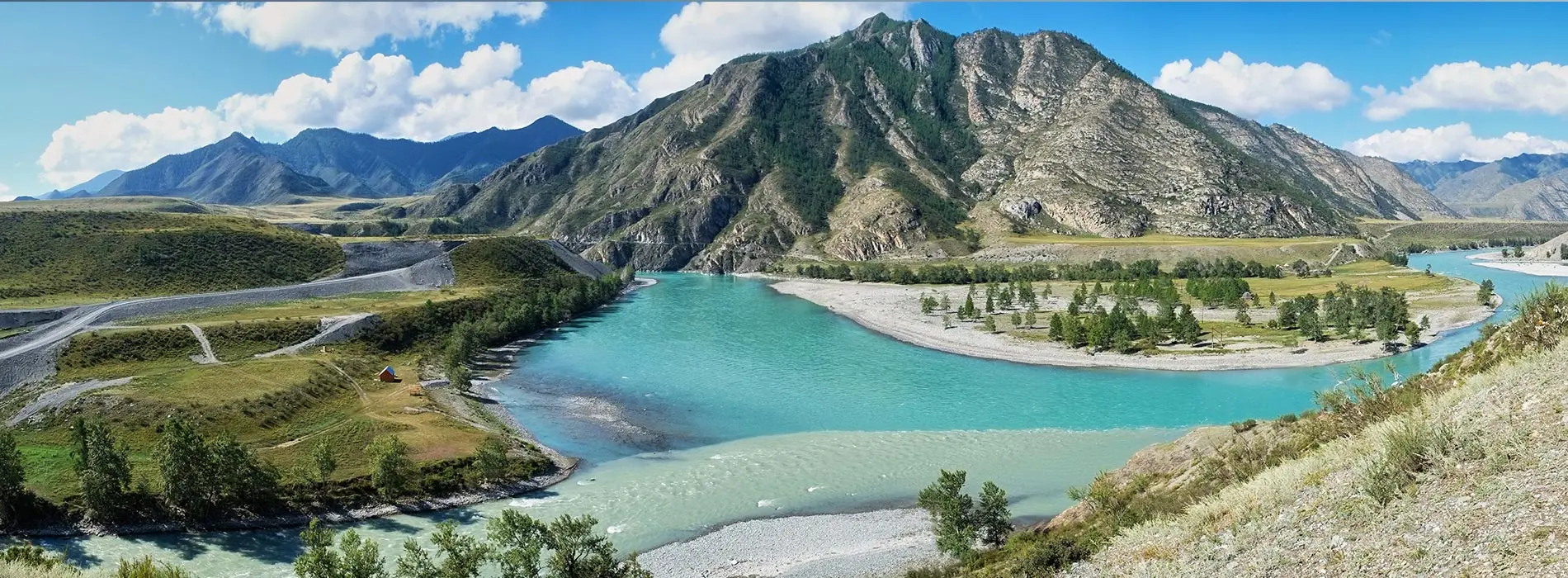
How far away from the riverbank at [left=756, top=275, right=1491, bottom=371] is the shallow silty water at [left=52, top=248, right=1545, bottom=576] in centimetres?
241

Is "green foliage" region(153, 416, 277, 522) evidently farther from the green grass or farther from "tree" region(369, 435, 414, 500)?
the green grass

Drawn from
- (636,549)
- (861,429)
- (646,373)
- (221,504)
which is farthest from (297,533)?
(646,373)

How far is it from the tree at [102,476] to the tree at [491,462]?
17.1 metres

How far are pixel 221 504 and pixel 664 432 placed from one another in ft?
88.5

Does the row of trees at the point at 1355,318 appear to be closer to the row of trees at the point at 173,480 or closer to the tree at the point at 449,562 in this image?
the tree at the point at 449,562

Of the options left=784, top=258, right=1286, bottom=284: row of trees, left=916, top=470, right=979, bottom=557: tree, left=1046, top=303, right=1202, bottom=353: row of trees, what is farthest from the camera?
left=784, top=258, right=1286, bottom=284: row of trees

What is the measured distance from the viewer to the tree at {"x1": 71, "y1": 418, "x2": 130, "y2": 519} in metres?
37.5

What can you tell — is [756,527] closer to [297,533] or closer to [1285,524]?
[297,533]

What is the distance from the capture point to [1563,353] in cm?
1418

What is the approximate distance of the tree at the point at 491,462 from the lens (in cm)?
4466

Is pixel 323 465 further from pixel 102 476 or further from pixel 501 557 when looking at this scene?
pixel 501 557

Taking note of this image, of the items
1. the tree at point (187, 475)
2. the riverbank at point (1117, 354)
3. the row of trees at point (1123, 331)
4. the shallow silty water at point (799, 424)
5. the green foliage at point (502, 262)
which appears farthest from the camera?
the green foliage at point (502, 262)

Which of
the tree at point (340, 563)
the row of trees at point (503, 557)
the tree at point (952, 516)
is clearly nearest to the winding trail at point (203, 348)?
the tree at point (340, 563)

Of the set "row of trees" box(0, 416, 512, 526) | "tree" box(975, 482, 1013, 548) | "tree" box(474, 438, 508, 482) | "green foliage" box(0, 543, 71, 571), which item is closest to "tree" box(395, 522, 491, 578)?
"green foliage" box(0, 543, 71, 571)
